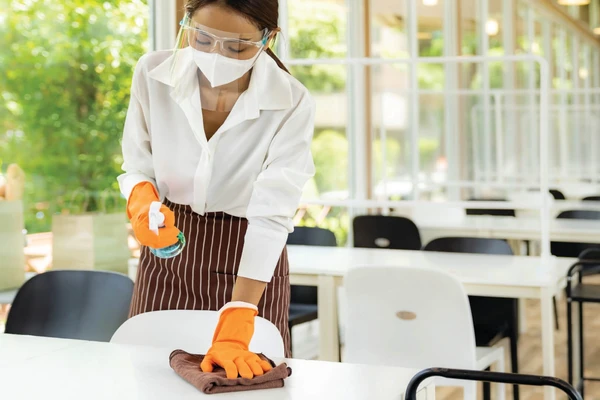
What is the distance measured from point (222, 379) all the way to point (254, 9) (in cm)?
63

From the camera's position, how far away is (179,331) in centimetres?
164

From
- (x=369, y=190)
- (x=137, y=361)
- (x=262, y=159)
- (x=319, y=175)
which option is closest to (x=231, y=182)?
(x=262, y=159)

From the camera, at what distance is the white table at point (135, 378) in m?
1.21

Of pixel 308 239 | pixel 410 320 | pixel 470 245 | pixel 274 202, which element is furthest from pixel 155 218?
pixel 308 239

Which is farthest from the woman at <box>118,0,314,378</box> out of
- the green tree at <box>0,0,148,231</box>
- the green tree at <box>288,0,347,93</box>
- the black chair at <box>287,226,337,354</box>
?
the green tree at <box>288,0,347,93</box>

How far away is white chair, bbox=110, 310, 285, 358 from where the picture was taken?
1591 millimetres

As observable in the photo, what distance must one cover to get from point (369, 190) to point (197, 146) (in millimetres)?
3464

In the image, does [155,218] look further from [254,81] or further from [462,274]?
[462,274]

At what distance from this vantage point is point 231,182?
65.2 inches

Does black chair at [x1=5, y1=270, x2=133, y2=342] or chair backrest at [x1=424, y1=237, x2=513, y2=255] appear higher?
chair backrest at [x1=424, y1=237, x2=513, y2=255]

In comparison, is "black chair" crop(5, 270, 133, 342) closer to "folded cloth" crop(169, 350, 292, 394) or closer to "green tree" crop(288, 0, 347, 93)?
"folded cloth" crop(169, 350, 292, 394)

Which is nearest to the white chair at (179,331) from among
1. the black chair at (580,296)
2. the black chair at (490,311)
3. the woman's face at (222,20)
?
the woman's face at (222,20)

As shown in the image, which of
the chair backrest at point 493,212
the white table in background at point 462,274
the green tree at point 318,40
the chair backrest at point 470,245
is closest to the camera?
the white table in background at point 462,274

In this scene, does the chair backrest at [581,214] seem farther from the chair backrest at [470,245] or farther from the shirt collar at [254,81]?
the shirt collar at [254,81]
